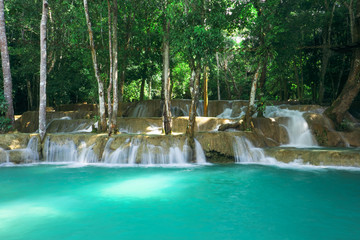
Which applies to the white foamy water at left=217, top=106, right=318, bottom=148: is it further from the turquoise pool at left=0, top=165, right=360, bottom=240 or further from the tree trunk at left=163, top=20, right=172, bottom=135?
the tree trunk at left=163, top=20, right=172, bottom=135

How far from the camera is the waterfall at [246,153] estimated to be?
11875 mm

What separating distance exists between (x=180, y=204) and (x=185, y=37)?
6.52m

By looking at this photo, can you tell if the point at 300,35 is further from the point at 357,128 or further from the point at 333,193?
the point at 333,193

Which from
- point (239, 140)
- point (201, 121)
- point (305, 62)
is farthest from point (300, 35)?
point (239, 140)

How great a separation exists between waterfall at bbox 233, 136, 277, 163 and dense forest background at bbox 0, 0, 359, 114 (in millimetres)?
3585

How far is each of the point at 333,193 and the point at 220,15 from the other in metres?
7.27

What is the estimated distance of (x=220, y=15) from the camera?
Result: 10.8 m

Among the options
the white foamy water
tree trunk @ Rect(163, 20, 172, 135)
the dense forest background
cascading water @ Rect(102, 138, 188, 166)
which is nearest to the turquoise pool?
cascading water @ Rect(102, 138, 188, 166)

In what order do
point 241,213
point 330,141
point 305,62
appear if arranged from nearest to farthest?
point 241,213
point 330,141
point 305,62

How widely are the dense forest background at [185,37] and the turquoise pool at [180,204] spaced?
5153 mm

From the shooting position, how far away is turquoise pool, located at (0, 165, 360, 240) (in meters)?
5.01

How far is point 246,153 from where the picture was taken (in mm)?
12055

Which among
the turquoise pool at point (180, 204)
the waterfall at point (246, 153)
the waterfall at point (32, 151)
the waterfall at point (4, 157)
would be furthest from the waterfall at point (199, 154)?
the waterfall at point (4, 157)

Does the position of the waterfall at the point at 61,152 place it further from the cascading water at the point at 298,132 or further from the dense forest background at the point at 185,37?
the cascading water at the point at 298,132
